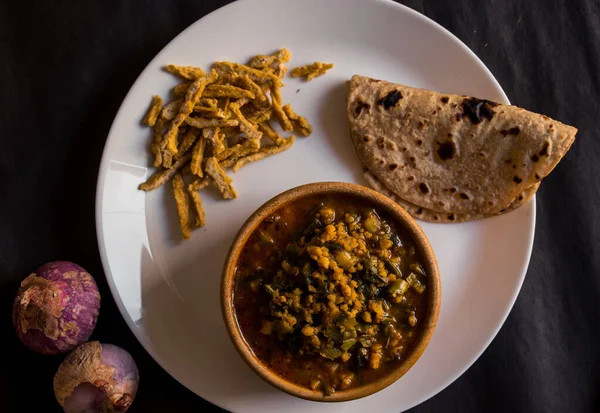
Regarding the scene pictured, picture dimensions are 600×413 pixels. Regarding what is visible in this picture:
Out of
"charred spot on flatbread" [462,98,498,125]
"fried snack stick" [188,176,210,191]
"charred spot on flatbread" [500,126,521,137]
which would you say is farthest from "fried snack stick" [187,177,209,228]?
"charred spot on flatbread" [500,126,521,137]

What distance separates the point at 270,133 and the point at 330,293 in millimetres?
759

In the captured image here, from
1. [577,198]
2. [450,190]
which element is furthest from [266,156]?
[577,198]

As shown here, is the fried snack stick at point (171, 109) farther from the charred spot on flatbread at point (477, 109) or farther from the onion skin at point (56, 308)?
the charred spot on flatbread at point (477, 109)

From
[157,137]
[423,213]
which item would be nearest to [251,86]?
[157,137]

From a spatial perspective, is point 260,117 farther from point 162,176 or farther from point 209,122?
point 162,176

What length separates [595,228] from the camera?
2.63m

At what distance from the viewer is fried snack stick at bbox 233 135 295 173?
235 cm

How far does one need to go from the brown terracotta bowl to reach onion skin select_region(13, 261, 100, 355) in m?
0.66

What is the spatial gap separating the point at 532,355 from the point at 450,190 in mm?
910

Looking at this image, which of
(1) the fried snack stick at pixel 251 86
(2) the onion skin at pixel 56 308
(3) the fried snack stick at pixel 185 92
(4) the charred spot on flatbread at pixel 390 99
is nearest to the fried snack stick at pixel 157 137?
(3) the fried snack stick at pixel 185 92

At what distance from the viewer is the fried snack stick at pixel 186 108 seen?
231 cm

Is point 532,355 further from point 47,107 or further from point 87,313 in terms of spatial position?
point 47,107

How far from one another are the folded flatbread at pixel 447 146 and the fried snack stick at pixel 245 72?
1.08 feet

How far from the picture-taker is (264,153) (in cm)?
236
